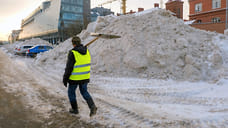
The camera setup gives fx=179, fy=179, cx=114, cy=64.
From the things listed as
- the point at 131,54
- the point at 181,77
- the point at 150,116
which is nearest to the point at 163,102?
the point at 150,116

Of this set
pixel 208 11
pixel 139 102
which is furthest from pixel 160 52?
pixel 208 11

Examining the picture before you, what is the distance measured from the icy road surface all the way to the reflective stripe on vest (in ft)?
3.01

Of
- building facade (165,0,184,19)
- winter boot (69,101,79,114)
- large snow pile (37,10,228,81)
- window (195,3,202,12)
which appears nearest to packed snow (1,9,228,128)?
large snow pile (37,10,228,81)

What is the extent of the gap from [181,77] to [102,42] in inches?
196

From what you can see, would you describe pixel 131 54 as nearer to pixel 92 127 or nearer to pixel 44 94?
pixel 44 94

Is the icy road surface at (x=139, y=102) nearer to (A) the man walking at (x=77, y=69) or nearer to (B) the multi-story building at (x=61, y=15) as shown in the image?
(A) the man walking at (x=77, y=69)

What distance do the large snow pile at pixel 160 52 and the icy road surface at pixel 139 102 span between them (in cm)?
65

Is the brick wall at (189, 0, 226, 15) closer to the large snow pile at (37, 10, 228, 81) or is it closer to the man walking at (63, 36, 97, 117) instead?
the large snow pile at (37, 10, 228, 81)

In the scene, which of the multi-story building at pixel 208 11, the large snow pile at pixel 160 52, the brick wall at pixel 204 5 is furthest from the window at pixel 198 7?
the large snow pile at pixel 160 52

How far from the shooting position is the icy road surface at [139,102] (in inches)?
148

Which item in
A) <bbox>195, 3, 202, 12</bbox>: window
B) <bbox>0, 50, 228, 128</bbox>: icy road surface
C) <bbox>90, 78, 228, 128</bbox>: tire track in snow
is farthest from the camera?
<bbox>195, 3, 202, 12</bbox>: window

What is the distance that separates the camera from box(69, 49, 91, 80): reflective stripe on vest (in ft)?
12.4

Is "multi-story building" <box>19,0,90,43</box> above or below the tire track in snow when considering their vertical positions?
above

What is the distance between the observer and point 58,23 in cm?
5175
